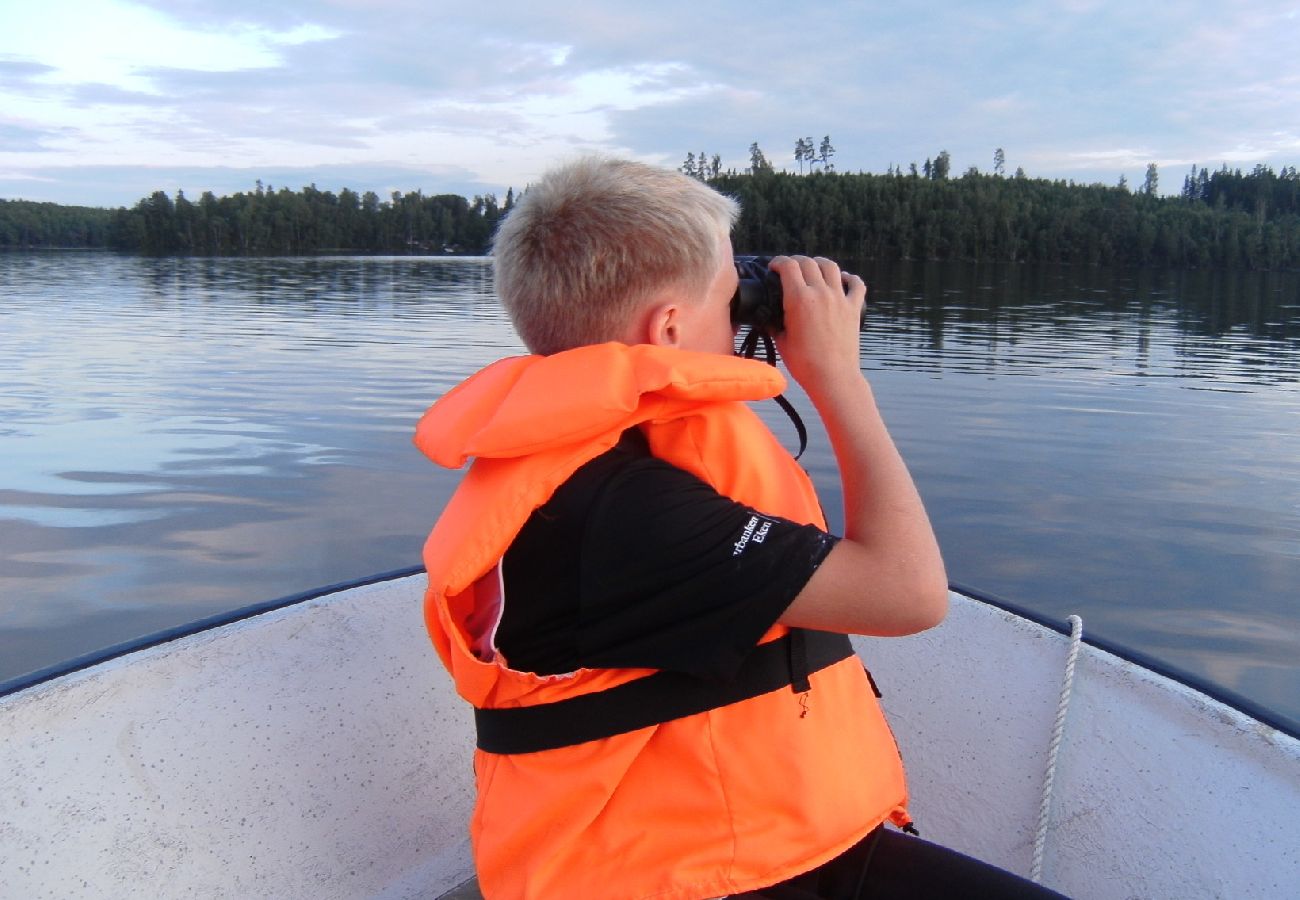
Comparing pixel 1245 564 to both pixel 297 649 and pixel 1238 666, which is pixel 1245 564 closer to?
pixel 1238 666

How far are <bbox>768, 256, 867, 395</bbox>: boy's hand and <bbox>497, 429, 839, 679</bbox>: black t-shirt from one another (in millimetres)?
253

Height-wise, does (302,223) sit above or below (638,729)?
above

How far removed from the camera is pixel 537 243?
4.29 feet

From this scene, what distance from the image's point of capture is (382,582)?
2596 mm

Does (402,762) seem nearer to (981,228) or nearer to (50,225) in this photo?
(981,228)

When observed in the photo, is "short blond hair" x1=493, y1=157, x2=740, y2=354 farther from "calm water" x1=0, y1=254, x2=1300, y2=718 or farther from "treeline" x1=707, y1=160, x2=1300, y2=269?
"treeline" x1=707, y1=160, x2=1300, y2=269

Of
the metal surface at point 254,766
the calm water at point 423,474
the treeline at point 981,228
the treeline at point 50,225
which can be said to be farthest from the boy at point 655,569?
the treeline at point 50,225

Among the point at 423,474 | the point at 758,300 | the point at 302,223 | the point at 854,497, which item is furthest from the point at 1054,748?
the point at 302,223

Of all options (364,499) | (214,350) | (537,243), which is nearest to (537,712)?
(537,243)

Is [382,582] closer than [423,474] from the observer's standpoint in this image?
Yes

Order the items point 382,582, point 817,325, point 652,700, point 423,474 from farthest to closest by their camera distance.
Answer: point 423,474, point 382,582, point 817,325, point 652,700

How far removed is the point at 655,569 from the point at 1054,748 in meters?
1.39

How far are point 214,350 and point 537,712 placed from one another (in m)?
14.9

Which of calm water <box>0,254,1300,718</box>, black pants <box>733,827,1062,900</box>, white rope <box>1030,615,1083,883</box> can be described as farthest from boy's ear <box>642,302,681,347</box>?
calm water <box>0,254,1300,718</box>
